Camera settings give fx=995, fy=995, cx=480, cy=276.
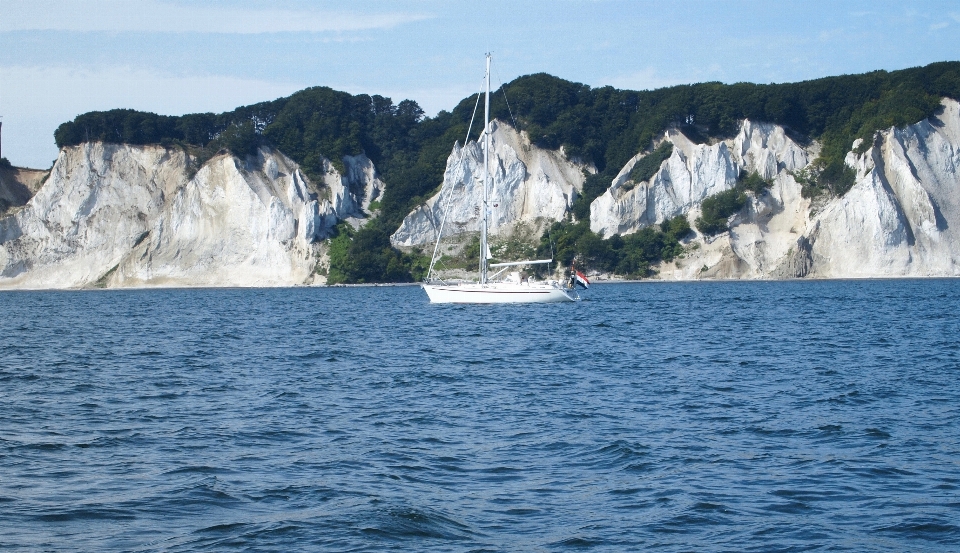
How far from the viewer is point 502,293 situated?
5331cm

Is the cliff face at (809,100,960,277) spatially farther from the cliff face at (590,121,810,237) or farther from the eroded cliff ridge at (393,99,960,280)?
the cliff face at (590,121,810,237)

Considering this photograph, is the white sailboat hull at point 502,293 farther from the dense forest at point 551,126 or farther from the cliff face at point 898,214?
the cliff face at point 898,214

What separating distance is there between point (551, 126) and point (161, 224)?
1598 inches

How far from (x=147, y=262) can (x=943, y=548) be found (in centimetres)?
9279

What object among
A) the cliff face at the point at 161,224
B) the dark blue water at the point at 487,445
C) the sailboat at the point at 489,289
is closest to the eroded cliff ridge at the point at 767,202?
the cliff face at the point at 161,224

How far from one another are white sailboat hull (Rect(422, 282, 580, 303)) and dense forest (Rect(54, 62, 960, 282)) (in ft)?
115

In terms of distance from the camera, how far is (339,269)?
9456 centimetres

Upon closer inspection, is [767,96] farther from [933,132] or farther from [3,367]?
[3,367]

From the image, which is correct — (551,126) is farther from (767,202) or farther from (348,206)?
(767,202)

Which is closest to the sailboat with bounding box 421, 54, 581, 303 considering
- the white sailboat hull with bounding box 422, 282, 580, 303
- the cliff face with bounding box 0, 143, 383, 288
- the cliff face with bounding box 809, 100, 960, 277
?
the white sailboat hull with bounding box 422, 282, 580, 303

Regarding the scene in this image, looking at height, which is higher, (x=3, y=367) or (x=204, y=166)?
(x=204, y=166)

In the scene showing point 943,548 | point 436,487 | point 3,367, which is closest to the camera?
point 943,548

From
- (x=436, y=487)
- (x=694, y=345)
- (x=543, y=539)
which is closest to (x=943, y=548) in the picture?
(x=543, y=539)

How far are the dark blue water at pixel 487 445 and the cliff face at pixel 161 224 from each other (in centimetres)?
6510
